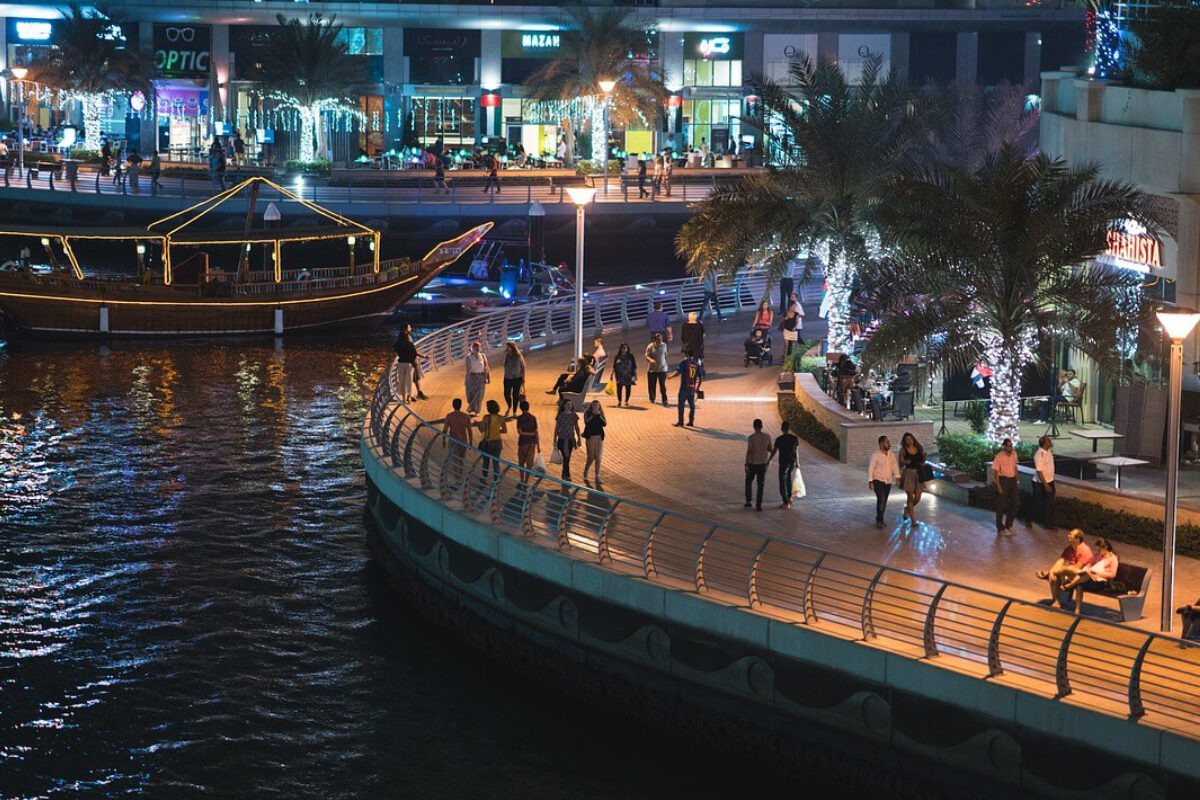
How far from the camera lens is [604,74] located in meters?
79.3

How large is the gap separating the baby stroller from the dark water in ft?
28.4

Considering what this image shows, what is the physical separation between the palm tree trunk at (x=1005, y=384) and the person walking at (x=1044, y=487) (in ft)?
7.63

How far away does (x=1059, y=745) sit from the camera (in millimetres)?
18359

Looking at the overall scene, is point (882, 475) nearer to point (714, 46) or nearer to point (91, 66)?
point (91, 66)

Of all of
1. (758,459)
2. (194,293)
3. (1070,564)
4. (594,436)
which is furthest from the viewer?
(194,293)

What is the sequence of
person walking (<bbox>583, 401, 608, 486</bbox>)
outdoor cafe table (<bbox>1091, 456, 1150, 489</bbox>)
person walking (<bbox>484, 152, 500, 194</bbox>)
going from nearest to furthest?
outdoor cafe table (<bbox>1091, 456, 1150, 489</bbox>)
person walking (<bbox>583, 401, 608, 486</bbox>)
person walking (<bbox>484, 152, 500, 194</bbox>)

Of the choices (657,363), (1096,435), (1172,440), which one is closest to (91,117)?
(657,363)

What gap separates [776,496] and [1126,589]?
743 centimetres

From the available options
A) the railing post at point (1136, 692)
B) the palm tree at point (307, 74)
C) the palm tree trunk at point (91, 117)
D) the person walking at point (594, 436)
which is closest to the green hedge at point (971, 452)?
the person walking at point (594, 436)

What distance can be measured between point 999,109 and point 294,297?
92.9 feet

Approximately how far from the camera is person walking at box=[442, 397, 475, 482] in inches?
1069

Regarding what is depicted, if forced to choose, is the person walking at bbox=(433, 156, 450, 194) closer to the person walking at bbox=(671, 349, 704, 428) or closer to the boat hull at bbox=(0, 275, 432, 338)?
the boat hull at bbox=(0, 275, 432, 338)

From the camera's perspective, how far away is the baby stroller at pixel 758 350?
40.6 meters

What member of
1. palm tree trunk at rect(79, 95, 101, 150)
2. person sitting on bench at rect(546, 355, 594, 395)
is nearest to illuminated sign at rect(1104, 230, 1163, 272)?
person sitting on bench at rect(546, 355, 594, 395)
